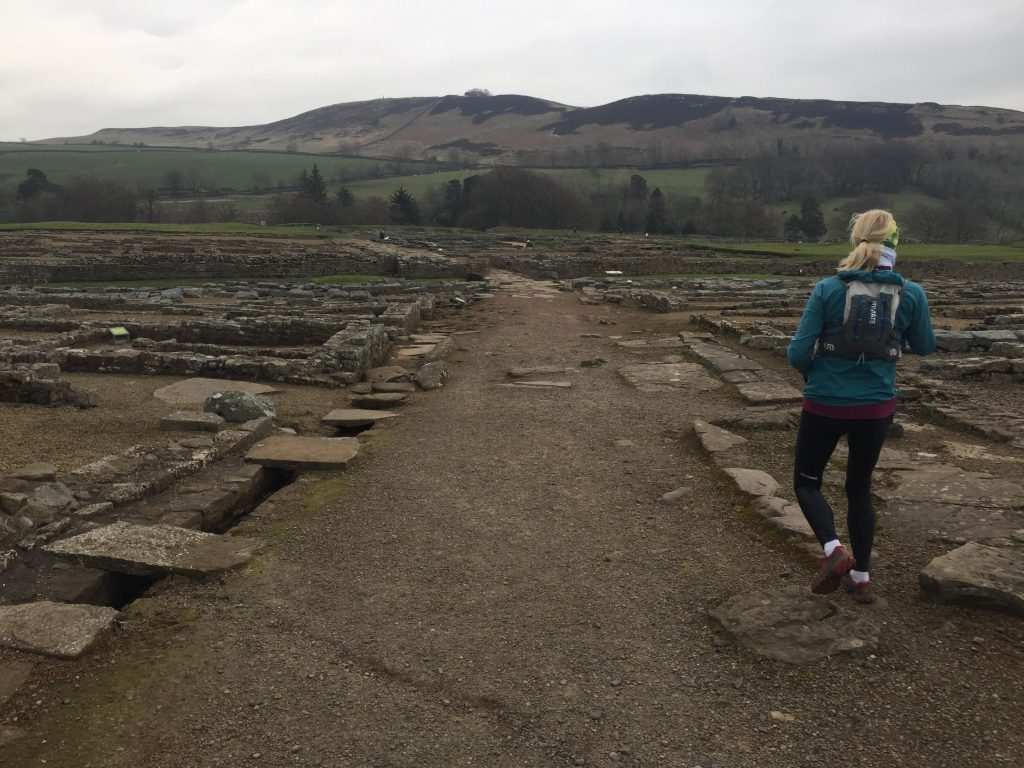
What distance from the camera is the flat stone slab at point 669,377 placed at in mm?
9672

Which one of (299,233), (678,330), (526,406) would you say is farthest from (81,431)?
(299,233)

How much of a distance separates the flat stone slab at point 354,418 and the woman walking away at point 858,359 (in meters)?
5.26

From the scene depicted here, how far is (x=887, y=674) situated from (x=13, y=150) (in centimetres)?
13782

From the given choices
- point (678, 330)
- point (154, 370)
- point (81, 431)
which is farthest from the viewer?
point (678, 330)

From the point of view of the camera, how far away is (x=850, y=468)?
12.6 feet

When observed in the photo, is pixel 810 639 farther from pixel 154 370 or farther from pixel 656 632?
pixel 154 370

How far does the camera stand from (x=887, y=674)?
3166 mm

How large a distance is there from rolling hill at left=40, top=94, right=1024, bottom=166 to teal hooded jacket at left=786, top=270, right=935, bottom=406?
10733 centimetres

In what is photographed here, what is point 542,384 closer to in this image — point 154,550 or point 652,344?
point 652,344

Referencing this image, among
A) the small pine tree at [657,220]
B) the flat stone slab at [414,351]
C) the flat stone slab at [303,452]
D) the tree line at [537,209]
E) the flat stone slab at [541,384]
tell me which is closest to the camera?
the flat stone slab at [303,452]

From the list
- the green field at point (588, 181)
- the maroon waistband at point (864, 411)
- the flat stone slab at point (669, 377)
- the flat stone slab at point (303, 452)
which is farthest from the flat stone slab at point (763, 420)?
the green field at point (588, 181)

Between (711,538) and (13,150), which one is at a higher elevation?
(13,150)

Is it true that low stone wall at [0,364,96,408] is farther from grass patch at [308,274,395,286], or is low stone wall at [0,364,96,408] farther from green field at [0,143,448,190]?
green field at [0,143,448,190]

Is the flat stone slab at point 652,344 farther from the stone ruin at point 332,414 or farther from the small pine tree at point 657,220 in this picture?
the small pine tree at point 657,220
